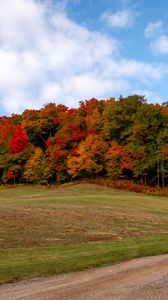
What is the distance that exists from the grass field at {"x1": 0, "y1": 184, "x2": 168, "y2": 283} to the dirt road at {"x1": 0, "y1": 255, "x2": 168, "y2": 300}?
91 centimetres

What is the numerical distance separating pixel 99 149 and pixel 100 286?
59338 millimetres

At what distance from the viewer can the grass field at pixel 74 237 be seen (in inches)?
541

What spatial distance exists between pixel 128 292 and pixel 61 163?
65.0 meters

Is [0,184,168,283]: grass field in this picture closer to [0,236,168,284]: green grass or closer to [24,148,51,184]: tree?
[0,236,168,284]: green grass

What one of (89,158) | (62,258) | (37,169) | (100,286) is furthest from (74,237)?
(37,169)

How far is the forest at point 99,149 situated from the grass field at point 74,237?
2599 centimetres

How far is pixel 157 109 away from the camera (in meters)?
69.4

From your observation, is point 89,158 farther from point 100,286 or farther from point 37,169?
point 100,286

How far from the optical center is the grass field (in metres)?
13.7

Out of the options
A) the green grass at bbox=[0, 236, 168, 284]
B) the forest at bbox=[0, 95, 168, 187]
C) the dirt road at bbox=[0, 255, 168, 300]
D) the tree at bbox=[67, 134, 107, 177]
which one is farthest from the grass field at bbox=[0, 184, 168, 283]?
the tree at bbox=[67, 134, 107, 177]

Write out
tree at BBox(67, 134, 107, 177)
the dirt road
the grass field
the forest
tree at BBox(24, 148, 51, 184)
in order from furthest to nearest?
tree at BBox(24, 148, 51, 184) < tree at BBox(67, 134, 107, 177) < the forest < the grass field < the dirt road

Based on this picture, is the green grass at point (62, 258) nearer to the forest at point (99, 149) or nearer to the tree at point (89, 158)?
the forest at point (99, 149)

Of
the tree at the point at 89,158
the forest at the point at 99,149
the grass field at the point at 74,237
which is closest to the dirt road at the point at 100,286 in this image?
the grass field at the point at 74,237

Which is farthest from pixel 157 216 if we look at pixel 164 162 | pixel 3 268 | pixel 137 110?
pixel 137 110
